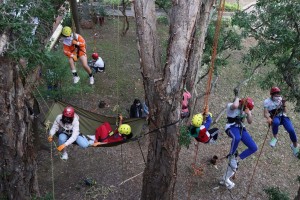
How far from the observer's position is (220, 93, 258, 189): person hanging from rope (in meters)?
4.71

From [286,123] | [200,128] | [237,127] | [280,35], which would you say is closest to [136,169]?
[200,128]

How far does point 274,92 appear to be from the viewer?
4832mm

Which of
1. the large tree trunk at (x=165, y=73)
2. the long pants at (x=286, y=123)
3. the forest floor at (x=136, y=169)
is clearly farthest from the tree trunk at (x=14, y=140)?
the long pants at (x=286, y=123)

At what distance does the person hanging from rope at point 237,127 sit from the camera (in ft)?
15.5

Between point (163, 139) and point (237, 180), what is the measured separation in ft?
7.62

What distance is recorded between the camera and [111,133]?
505cm

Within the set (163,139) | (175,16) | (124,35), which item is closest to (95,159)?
(163,139)

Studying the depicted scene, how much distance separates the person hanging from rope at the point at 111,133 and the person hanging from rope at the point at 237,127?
1433 mm

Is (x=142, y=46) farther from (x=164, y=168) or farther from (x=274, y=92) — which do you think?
(x=274, y=92)

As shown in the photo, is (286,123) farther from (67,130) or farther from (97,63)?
(97,63)

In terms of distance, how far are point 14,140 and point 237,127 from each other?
3.00 metres

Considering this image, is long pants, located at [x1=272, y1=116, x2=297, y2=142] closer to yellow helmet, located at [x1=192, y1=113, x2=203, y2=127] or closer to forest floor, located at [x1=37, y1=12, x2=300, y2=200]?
forest floor, located at [x1=37, y1=12, x2=300, y2=200]

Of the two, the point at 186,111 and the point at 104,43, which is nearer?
the point at 186,111

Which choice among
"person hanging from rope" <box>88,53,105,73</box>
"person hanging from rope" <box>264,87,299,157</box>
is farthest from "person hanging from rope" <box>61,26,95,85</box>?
"person hanging from rope" <box>264,87,299,157</box>
